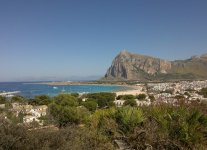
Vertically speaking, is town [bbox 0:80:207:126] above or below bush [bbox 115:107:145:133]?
below

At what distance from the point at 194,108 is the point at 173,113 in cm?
71

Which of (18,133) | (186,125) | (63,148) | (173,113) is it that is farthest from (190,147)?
(18,133)

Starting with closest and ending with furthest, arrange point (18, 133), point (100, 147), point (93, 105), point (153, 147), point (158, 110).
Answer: point (18, 133)
point (100, 147)
point (153, 147)
point (158, 110)
point (93, 105)

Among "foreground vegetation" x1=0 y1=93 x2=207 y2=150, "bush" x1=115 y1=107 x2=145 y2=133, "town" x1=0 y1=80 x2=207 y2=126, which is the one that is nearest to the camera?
"foreground vegetation" x1=0 y1=93 x2=207 y2=150

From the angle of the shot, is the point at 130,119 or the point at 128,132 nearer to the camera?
the point at 128,132

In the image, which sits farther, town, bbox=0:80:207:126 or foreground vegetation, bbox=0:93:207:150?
town, bbox=0:80:207:126

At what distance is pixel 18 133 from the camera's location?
16.2ft

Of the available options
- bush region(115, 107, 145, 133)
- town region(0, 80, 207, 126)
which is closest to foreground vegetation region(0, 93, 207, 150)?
bush region(115, 107, 145, 133)

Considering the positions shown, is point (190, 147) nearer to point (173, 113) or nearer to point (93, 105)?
point (173, 113)

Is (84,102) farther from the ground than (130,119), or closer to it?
closer to it

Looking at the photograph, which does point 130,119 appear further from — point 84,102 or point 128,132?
point 84,102

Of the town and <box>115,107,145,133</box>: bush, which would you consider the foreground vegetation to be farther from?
the town

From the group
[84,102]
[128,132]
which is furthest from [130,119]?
[84,102]

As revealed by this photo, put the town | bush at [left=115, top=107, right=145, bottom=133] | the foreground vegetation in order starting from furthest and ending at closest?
the town < bush at [left=115, top=107, right=145, bottom=133] < the foreground vegetation
